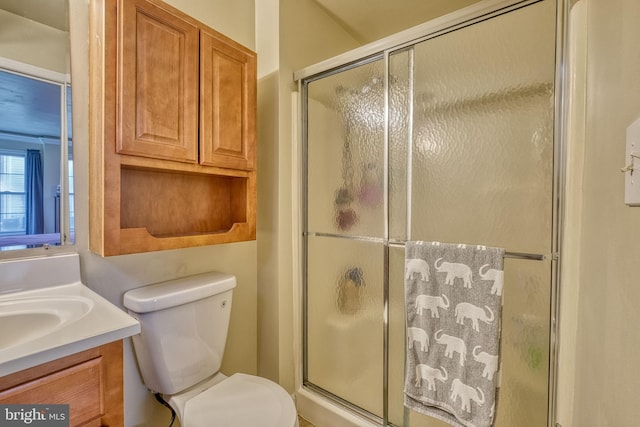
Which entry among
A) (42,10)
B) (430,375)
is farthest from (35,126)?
(430,375)

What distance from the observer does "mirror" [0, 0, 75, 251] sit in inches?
39.6

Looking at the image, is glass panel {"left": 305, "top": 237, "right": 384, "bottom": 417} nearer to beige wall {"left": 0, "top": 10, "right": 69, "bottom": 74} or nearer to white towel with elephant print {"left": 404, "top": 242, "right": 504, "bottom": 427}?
white towel with elephant print {"left": 404, "top": 242, "right": 504, "bottom": 427}

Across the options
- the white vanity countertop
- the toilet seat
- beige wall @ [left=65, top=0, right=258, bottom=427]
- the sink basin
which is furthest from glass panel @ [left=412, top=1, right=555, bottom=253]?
the sink basin

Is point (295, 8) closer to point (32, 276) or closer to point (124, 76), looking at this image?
point (124, 76)

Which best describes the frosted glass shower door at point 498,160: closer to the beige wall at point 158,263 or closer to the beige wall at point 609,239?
the beige wall at point 609,239

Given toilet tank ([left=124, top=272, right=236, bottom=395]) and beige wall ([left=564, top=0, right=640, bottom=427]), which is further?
toilet tank ([left=124, top=272, right=236, bottom=395])

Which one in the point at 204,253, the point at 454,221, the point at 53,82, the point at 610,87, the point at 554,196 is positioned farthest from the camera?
the point at 204,253

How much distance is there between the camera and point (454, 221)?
3.98ft

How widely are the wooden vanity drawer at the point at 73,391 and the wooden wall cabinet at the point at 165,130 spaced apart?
0.39m

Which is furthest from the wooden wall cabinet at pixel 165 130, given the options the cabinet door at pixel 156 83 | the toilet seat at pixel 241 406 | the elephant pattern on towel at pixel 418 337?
the elephant pattern on towel at pixel 418 337

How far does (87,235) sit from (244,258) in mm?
719

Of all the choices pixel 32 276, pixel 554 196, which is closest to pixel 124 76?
pixel 32 276

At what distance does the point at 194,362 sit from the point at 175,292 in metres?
0.31

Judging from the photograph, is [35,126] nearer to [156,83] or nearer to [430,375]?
[156,83]
